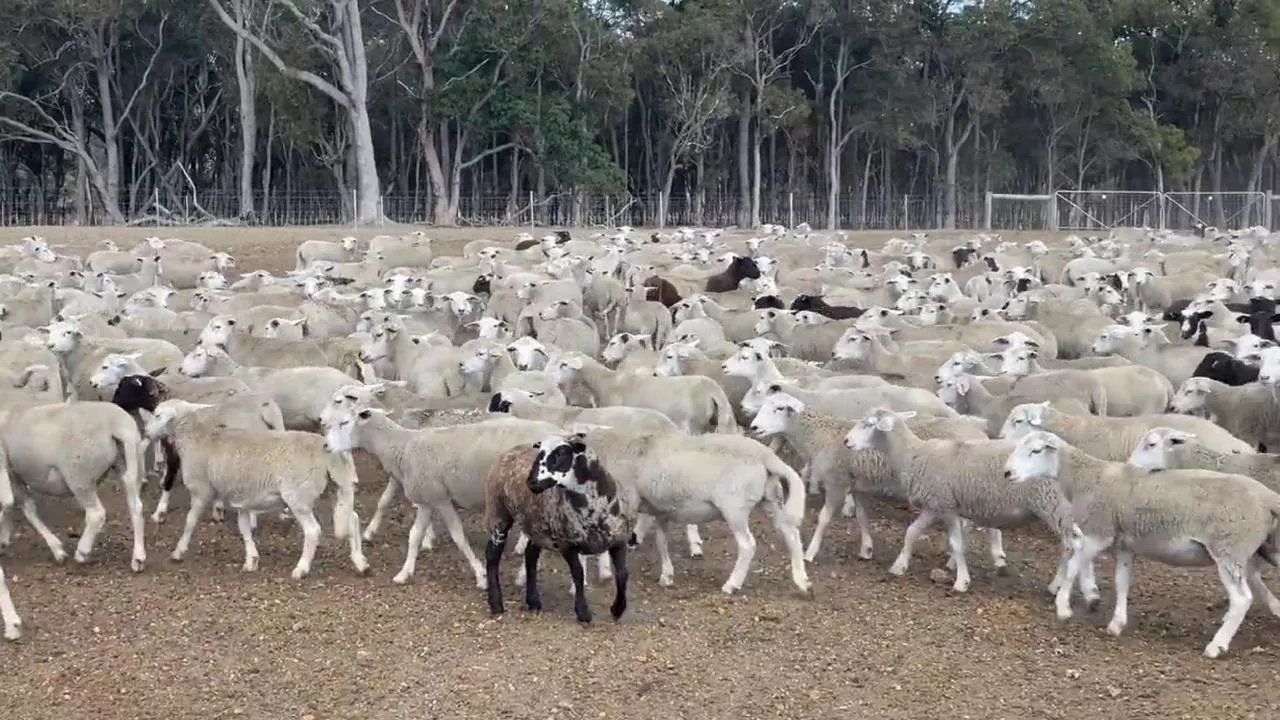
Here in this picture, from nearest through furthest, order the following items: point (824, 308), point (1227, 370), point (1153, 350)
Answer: point (1227, 370)
point (1153, 350)
point (824, 308)

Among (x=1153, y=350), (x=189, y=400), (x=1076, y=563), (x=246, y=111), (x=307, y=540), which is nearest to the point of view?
(x=1076, y=563)

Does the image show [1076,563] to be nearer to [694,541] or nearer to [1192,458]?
[1192,458]

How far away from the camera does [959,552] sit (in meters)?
9.37

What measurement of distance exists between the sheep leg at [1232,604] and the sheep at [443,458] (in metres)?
4.34

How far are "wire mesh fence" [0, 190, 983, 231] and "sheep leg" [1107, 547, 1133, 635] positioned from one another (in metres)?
34.6

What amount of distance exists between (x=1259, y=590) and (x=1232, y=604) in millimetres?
681

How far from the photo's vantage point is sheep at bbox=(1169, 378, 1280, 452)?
38.9 ft

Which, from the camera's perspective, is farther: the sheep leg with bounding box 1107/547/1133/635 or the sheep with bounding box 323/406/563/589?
the sheep with bounding box 323/406/563/589

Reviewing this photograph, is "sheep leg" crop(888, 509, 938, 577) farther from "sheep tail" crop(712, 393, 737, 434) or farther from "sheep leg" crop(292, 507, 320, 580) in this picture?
"sheep leg" crop(292, 507, 320, 580)

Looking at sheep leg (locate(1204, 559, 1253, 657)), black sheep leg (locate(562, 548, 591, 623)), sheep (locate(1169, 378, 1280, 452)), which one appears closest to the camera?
sheep leg (locate(1204, 559, 1253, 657))

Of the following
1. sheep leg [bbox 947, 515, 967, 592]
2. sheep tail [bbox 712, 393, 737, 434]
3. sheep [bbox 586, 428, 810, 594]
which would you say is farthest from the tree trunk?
sheep leg [bbox 947, 515, 967, 592]

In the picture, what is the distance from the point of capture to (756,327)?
16.3m

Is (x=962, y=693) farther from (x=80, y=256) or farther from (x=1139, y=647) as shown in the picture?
(x=80, y=256)

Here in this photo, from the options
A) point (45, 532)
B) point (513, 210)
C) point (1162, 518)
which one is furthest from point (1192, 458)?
point (513, 210)
